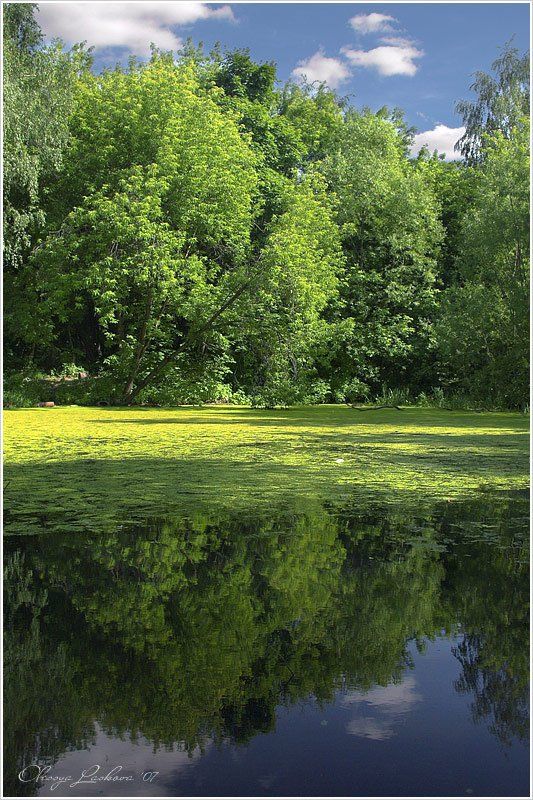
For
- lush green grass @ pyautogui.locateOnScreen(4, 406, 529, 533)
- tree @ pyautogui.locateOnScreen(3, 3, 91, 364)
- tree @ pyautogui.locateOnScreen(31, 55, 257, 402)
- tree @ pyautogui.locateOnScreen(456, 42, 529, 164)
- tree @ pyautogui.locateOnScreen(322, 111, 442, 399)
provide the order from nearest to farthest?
lush green grass @ pyautogui.locateOnScreen(4, 406, 529, 533), tree @ pyautogui.locateOnScreen(3, 3, 91, 364), tree @ pyautogui.locateOnScreen(31, 55, 257, 402), tree @ pyautogui.locateOnScreen(322, 111, 442, 399), tree @ pyautogui.locateOnScreen(456, 42, 529, 164)

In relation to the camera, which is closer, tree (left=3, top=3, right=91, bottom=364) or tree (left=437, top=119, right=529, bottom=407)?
tree (left=3, top=3, right=91, bottom=364)

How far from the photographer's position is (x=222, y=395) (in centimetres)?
1922

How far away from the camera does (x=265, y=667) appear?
2.19 metres

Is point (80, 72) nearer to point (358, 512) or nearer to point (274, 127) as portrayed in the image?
point (274, 127)

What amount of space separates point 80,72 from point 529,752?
24.3 metres

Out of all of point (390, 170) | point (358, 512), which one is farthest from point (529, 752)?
point (390, 170)

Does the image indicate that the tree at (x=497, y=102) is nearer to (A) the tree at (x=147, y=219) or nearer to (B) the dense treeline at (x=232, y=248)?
(B) the dense treeline at (x=232, y=248)

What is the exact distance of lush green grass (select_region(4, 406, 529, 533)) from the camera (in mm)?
4898

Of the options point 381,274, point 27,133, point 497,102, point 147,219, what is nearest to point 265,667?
point 27,133

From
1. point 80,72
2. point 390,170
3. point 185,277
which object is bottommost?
point 185,277
